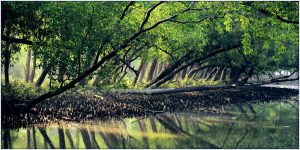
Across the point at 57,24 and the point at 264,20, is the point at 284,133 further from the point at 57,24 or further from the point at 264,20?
the point at 57,24

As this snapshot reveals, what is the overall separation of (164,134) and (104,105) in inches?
185

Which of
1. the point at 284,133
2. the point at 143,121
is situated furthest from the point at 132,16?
the point at 284,133

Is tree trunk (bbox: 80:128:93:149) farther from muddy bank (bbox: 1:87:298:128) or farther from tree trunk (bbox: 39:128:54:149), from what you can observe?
Result: muddy bank (bbox: 1:87:298:128)

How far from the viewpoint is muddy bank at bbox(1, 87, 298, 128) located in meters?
16.8

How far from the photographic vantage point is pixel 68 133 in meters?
15.4

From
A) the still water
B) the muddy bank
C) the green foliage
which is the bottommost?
the still water

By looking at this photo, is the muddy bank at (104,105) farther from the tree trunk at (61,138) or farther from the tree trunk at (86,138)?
the tree trunk at (86,138)

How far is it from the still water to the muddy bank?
0.78 meters

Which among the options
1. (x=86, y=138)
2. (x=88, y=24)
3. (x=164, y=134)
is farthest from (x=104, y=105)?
(x=88, y=24)

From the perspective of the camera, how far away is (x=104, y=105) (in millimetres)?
20672

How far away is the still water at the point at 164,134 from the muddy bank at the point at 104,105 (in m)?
0.78

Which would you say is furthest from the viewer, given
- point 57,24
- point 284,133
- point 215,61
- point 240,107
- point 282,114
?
point 215,61

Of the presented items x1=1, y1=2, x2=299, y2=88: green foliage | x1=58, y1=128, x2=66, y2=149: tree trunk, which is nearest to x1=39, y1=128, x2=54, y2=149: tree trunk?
x1=58, y1=128, x2=66, y2=149: tree trunk

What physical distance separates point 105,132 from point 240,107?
13.2 meters
